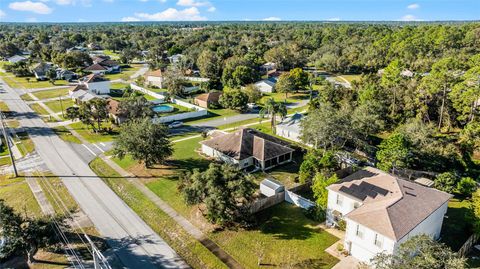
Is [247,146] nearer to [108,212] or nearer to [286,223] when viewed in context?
[286,223]

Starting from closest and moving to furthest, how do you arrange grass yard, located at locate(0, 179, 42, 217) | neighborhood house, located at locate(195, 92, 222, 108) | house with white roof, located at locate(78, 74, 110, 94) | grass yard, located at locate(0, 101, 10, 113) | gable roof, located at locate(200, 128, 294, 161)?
grass yard, located at locate(0, 179, 42, 217)
gable roof, located at locate(200, 128, 294, 161)
grass yard, located at locate(0, 101, 10, 113)
neighborhood house, located at locate(195, 92, 222, 108)
house with white roof, located at locate(78, 74, 110, 94)

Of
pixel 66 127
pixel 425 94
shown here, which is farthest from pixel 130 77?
pixel 425 94

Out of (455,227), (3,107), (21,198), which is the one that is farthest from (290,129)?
(3,107)

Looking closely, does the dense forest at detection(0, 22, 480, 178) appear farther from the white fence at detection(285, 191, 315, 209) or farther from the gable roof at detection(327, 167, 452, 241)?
the white fence at detection(285, 191, 315, 209)

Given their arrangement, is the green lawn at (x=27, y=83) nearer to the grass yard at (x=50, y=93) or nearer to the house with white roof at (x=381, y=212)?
the grass yard at (x=50, y=93)

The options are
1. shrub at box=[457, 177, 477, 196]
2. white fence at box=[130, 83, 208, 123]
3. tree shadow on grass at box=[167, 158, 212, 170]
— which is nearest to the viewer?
shrub at box=[457, 177, 477, 196]

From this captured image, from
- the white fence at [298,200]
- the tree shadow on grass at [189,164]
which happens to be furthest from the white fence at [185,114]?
the white fence at [298,200]

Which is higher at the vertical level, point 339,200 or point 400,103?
point 400,103

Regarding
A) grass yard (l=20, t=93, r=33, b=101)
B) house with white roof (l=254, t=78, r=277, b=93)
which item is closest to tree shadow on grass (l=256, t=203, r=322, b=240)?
house with white roof (l=254, t=78, r=277, b=93)
